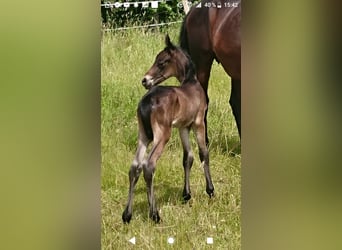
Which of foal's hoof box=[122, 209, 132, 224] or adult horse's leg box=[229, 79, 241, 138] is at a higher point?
adult horse's leg box=[229, 79, 241, 138]

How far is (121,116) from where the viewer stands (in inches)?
86.5

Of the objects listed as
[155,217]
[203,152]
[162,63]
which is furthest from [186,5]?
[155,217]

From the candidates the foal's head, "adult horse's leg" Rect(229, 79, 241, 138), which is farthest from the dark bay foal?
"adult horse's leg" Rect(229, 79, 241, 138)

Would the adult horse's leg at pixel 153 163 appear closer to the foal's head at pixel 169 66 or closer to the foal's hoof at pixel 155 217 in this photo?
the foal's hoof at pixel 155 217

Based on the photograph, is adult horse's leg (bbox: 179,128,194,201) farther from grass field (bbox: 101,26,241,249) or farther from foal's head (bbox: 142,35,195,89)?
foal's head (bbox: 142,35,195,89)

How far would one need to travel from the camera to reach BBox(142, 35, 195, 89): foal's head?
2.20m

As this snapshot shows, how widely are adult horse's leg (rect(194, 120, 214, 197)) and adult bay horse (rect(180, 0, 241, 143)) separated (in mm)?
32

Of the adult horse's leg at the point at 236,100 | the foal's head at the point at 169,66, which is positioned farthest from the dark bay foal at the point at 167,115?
the adult horse's leg at the point at 236,100

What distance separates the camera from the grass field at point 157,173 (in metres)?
2.18

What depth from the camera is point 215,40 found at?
88.0 inches

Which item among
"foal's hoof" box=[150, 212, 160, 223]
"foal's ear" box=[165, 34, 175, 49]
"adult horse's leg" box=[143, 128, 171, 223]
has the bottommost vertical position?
"foal's hoof" box=[150, 212, 160, 223]

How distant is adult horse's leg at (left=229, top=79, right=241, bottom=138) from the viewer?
→ 218 centimetres

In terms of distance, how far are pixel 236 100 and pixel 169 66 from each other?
0.29 metres

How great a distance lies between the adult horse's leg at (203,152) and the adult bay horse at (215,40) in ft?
0.10
